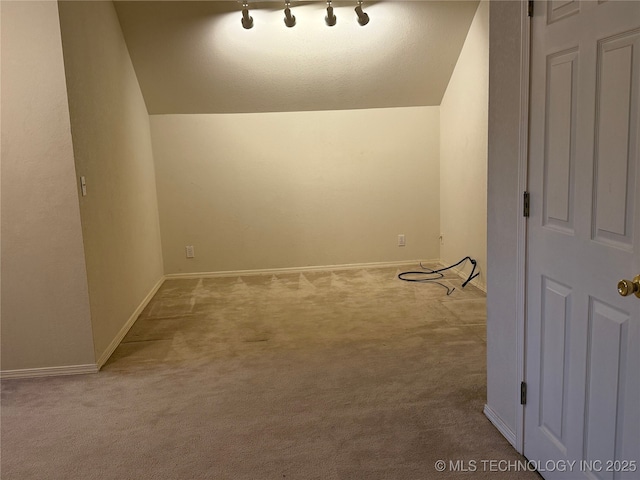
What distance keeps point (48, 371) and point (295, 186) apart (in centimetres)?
316

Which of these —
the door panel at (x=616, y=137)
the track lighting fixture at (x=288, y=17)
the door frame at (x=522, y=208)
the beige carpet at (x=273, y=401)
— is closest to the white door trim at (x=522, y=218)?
the door frame at (x=522, y=208)

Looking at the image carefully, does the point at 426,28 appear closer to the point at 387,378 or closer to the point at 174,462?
the point at 387,378

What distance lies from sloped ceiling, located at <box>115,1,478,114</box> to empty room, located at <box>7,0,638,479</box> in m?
0.02

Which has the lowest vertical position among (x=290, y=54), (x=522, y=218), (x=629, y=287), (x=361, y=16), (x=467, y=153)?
(x=629, y=287)

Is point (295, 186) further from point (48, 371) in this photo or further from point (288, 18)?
point (48, 371)

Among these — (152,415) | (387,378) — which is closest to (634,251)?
(387,378)

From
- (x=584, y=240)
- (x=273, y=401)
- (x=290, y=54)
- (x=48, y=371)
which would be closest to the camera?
(x=584, y=240)

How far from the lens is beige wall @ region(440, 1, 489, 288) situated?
4.54m

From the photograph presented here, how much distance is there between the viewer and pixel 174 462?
224 cm

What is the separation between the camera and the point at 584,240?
1698mm

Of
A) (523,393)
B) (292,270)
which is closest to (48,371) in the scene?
(523,393)

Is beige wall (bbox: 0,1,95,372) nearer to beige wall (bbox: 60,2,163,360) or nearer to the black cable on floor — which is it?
beige wall (bbox: 60,2,163,360)

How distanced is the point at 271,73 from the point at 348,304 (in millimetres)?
2329

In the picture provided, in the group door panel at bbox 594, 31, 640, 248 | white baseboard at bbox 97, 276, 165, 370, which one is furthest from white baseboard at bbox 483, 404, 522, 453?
white baseboard at bbox 97, 276, 165, 370
